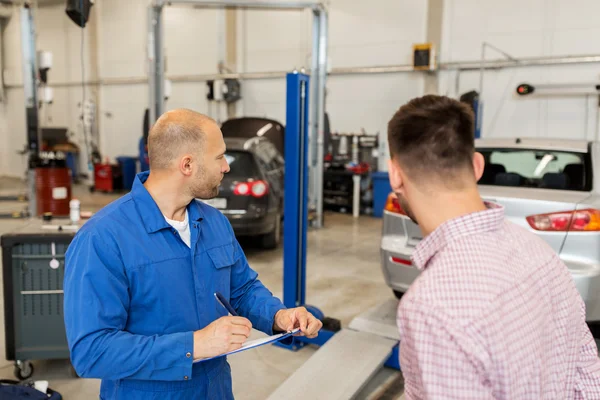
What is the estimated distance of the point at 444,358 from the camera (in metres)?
0.94

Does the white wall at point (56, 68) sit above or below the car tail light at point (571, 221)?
above

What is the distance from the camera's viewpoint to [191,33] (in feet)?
45.7

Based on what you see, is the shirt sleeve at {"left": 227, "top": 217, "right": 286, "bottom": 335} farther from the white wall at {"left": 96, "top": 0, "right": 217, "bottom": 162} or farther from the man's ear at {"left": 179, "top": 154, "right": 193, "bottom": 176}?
the white wall at {"left": 96, "top": 0, "right": 217, "bottom": 162}

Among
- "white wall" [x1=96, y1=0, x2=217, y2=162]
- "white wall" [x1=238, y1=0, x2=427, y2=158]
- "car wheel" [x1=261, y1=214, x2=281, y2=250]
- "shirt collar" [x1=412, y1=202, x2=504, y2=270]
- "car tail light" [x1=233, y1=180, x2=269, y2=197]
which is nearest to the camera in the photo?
"shirt collar" [x1=412, y1=202, x2=504, y2=270]

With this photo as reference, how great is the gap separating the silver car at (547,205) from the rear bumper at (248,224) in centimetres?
238

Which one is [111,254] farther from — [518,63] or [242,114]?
[242,114]

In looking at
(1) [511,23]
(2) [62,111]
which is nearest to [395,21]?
(1) [511,23]

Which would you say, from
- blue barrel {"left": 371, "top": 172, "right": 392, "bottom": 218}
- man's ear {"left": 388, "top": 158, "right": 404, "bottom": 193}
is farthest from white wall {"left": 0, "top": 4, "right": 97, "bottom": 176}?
man's ear {"left": 388, "top": 158, "right": 404, "bottom": 193}

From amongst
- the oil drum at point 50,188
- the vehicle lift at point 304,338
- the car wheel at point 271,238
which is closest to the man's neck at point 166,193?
the vehicle lift at point 304,338

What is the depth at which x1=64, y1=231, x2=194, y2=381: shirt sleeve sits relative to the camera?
1519 mm

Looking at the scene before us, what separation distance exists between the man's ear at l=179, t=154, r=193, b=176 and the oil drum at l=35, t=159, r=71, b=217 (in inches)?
313

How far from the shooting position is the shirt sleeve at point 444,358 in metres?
0.94

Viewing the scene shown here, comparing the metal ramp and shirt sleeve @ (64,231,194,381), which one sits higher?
shirt sleeve @ (64,231,194,381)

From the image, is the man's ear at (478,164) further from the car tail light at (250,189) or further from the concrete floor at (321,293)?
the car tail light at (250,189)
